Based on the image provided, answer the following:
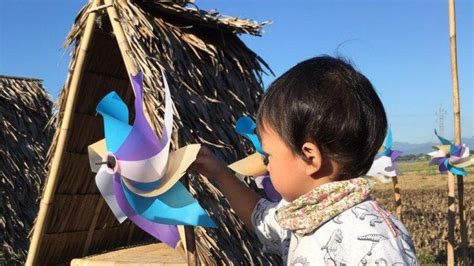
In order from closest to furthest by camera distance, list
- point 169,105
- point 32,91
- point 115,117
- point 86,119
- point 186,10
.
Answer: point 169,105, point 115,117, point 186,10, point 86,119, point 32,91

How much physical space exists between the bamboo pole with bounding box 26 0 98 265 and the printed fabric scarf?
1.85 m

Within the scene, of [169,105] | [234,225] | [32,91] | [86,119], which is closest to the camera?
[169,105]

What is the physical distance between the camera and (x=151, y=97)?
2777 millimetres

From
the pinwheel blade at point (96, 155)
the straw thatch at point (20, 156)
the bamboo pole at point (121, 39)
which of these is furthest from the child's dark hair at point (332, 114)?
the straw thatch at point (20, 156)

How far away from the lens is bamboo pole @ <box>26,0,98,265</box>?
3096mm

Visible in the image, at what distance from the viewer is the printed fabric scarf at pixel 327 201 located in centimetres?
155

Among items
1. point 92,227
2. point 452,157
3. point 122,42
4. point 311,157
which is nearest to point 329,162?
point 311,157

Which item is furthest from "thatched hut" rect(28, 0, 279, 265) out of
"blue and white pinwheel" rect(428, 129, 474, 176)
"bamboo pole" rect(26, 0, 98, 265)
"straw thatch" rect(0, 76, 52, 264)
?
"straw thatch" rect(0, 76, 52, 264)

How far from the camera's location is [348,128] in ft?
A: 4.94

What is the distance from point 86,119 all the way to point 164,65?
2.71 ft

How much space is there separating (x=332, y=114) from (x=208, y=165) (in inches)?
20.3

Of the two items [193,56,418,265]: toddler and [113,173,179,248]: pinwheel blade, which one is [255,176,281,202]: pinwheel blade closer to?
[113,173,179,248]: pinwheel blade

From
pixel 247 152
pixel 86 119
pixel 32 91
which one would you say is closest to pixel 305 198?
pixel 247 152

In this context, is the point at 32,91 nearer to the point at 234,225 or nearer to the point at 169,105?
the point at 234,225
